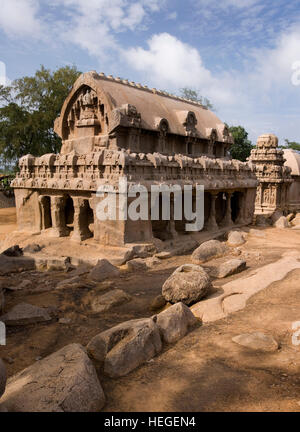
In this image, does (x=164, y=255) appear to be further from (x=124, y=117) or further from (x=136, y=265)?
(x=124, y=117)

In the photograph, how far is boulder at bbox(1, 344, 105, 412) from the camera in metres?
3.53

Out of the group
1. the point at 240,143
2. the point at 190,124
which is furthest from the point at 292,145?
the point at 190,124

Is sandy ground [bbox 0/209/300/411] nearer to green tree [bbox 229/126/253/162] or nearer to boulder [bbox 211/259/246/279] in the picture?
boulder [bbox 211/259/246/279]

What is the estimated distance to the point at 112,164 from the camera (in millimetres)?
11289

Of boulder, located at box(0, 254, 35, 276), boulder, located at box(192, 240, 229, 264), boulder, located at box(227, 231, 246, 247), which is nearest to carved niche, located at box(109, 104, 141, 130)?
boulder, located at box(192, 240, 229, 264)

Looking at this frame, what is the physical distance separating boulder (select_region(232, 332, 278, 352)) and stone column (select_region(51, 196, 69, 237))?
32.4ft

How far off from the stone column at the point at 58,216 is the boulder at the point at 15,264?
80.6 inches

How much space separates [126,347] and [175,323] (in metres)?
A: 1.11

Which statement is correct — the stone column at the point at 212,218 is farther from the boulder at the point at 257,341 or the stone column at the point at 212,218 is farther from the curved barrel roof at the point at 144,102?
the boulder at the point at 257,341

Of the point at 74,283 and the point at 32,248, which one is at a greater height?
the point at 32,248

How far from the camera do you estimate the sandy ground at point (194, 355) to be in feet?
12.3

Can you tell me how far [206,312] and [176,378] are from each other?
231cm

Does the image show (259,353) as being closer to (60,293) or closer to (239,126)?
(60,293)

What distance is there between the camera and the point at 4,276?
36.1ft
